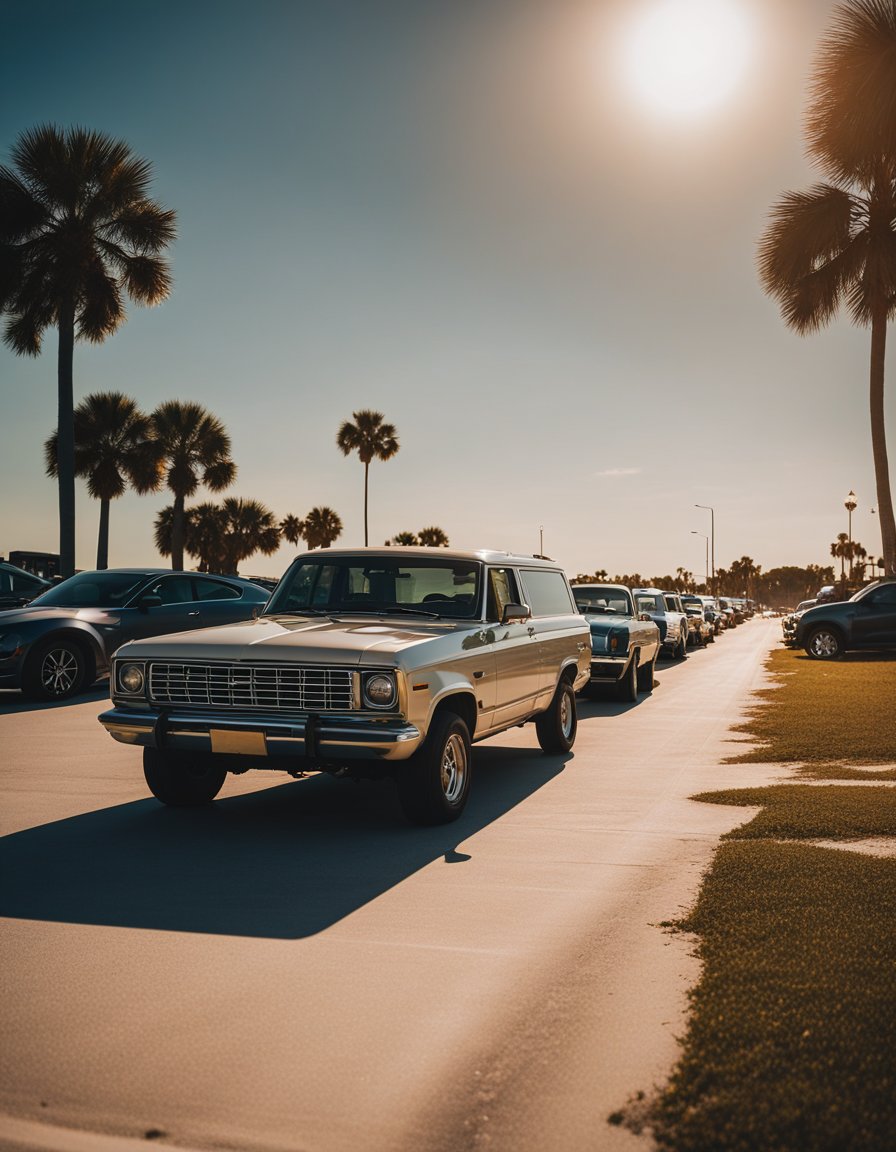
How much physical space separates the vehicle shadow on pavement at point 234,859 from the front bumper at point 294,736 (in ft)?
1.87

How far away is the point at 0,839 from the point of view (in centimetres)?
635

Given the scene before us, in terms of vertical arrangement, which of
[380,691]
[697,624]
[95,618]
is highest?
[95,618]

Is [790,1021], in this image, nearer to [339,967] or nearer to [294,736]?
[339,967]

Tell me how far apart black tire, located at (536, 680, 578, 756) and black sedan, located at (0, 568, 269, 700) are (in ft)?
21.5

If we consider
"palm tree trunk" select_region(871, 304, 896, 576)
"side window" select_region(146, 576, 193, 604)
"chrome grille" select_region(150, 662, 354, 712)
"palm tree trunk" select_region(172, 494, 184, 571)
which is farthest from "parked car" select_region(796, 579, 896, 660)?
"palm tree trunk" select_region(172, 494, 184, 571)

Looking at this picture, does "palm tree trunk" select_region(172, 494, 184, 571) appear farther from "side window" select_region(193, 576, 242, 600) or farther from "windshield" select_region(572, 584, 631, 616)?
Answer: "windshield" select_region(572, 584, 631, 616)

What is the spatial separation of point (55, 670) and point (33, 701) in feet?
1.79

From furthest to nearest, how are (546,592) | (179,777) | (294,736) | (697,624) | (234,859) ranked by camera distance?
1. (697,624)
2. (546,592)
3. (179,777)
4. (294,736)
5. (234,859)

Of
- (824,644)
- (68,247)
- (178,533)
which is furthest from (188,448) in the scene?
(824,644)

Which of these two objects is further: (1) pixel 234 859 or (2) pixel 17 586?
(2) pixel 17 586

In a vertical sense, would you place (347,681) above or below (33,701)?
above

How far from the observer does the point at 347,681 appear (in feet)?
20.7

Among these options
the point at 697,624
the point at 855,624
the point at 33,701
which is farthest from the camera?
the point at 697,624

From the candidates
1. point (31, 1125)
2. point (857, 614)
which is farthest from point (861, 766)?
point (857, 614)
